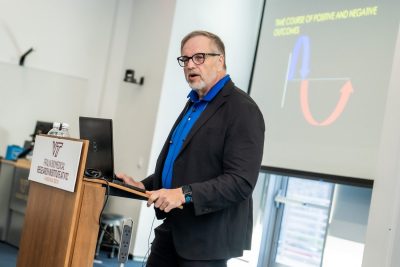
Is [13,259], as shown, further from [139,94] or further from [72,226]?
[72,226]

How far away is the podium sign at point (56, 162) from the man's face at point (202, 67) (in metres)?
0.52

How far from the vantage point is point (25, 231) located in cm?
235

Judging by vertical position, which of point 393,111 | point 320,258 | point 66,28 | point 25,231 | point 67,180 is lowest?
point 320,258

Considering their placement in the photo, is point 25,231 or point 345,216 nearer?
point 25,231

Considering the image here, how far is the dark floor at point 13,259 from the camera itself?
15.0 ft

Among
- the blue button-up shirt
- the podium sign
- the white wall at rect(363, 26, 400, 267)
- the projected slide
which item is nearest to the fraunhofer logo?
the podium sign

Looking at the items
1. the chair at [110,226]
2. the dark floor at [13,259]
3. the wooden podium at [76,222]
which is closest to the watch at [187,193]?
the wooden podium at [76,222]

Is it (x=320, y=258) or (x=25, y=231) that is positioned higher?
(x=25, y=231)

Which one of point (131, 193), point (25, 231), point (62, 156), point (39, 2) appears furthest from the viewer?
point (39, 2)

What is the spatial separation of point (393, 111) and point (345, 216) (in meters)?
2.51

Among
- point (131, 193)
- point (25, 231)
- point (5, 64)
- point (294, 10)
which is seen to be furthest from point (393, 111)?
point (5, 64)

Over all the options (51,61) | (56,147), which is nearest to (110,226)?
(51,61)

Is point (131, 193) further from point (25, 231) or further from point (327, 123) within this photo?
point (327, 123)

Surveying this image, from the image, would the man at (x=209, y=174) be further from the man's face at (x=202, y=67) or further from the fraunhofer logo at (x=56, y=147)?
the fraunhofer logo at (x=56, y=147)
